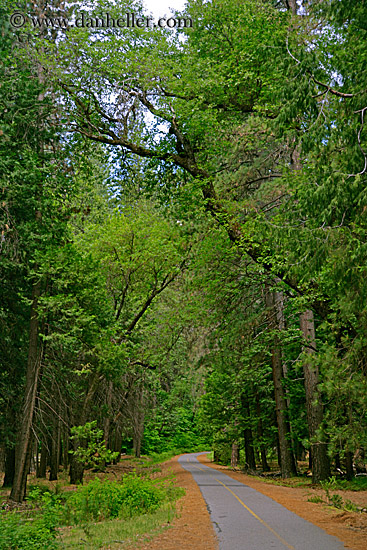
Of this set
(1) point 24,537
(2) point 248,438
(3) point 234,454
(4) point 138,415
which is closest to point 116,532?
(1) point 24,537

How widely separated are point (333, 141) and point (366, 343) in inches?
134

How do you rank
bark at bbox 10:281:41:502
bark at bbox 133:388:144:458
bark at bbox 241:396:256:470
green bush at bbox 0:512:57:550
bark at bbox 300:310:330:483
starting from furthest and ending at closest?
bark at bbox 133:388:144:458
bark at bbox 241:396:256:470
bark at bbox 300:310:330:483
bark at bbox 10:281:41:502
green bush at bbox 0:512:57:550

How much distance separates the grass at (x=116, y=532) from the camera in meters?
8.60

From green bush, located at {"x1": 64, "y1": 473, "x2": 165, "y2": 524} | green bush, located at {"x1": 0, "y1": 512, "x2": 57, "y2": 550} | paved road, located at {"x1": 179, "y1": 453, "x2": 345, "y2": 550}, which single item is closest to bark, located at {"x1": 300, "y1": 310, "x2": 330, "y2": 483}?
paved road, located at {"x1": 179, "y1": 453, "x2": 345, "y2": 550}

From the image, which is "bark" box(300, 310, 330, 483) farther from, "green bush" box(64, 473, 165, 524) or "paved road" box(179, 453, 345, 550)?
"green bush" box(64, 473, 165, 524)

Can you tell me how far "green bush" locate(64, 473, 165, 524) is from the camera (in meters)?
12.3

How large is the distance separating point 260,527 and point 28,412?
28.3 feet

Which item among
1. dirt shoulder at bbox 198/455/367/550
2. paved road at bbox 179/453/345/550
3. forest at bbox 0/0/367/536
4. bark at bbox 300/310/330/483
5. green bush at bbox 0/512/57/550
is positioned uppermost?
forest at bbox 0/0/367/536

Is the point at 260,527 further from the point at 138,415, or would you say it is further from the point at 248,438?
the point at 138,415

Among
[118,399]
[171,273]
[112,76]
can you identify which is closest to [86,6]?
[112,76]

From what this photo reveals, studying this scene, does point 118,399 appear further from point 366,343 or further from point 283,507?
point 366,343

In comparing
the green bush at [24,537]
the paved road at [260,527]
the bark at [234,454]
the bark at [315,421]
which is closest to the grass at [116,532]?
the green bush at [24,537]

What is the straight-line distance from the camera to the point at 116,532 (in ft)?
31.4

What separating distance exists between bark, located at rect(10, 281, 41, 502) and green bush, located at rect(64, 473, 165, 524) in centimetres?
303
